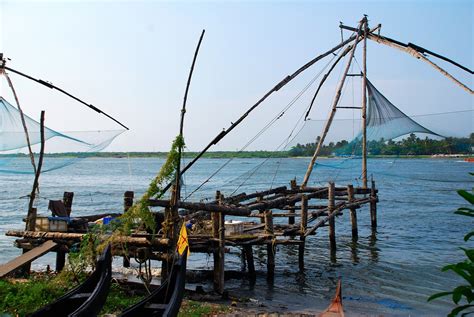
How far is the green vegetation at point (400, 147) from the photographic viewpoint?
14.1 metres

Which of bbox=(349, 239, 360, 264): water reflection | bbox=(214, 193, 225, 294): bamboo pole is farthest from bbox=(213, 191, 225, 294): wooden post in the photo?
bbox=(349, 239, 360, 264): water reflection

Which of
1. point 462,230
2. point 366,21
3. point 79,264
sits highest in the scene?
point 366,21

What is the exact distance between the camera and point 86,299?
18.9 ft

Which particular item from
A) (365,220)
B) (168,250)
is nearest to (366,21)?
(168,250)

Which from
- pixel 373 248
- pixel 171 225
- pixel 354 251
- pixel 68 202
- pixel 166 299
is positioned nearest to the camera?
pixel 166 299

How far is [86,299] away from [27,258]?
3410 mm

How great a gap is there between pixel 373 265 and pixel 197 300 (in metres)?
6.24

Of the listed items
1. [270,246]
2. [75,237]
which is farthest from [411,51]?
[75,237]

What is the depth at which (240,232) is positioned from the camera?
10.6m

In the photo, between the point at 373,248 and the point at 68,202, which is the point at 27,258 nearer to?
the point at 68,202

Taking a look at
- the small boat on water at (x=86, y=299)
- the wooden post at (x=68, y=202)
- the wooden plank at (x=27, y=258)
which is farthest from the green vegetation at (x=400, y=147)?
the small boat on water at (x=86, y=299)

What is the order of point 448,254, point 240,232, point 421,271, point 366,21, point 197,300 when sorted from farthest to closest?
point 448,254, point 366,21, point 421,271, point 240,232, point 197,300

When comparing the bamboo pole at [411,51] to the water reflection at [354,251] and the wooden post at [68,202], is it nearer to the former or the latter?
the water reflection at [354,251]

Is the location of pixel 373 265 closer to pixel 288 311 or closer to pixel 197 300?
pixel 288 311
